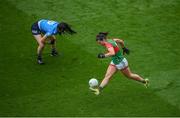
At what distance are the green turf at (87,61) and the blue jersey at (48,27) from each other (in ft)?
3.76

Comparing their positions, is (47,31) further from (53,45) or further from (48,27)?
(53,45)

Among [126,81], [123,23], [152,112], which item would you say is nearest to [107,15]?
[123,23]

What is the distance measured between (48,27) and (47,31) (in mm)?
131

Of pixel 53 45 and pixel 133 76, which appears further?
pixel 53 45

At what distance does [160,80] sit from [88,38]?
363 centimetres

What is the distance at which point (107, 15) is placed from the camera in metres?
17.2

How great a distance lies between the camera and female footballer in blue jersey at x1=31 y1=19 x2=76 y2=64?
43.8ft

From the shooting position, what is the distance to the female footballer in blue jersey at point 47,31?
43.8ft

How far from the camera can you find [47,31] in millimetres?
13617

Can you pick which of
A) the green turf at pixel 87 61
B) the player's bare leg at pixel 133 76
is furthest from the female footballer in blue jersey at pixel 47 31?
the player's bare leg at pixel 133 76

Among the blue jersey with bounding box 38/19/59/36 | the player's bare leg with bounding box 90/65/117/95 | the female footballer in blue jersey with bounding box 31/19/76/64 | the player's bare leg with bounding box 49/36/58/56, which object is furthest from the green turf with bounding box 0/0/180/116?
the blue jersey with bounding box 38/19/59/36

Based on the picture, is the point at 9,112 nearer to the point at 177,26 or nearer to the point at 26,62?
the point at 26,62

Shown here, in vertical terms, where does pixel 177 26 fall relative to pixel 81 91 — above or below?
above

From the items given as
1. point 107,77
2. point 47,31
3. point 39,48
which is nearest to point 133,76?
point 107,77
